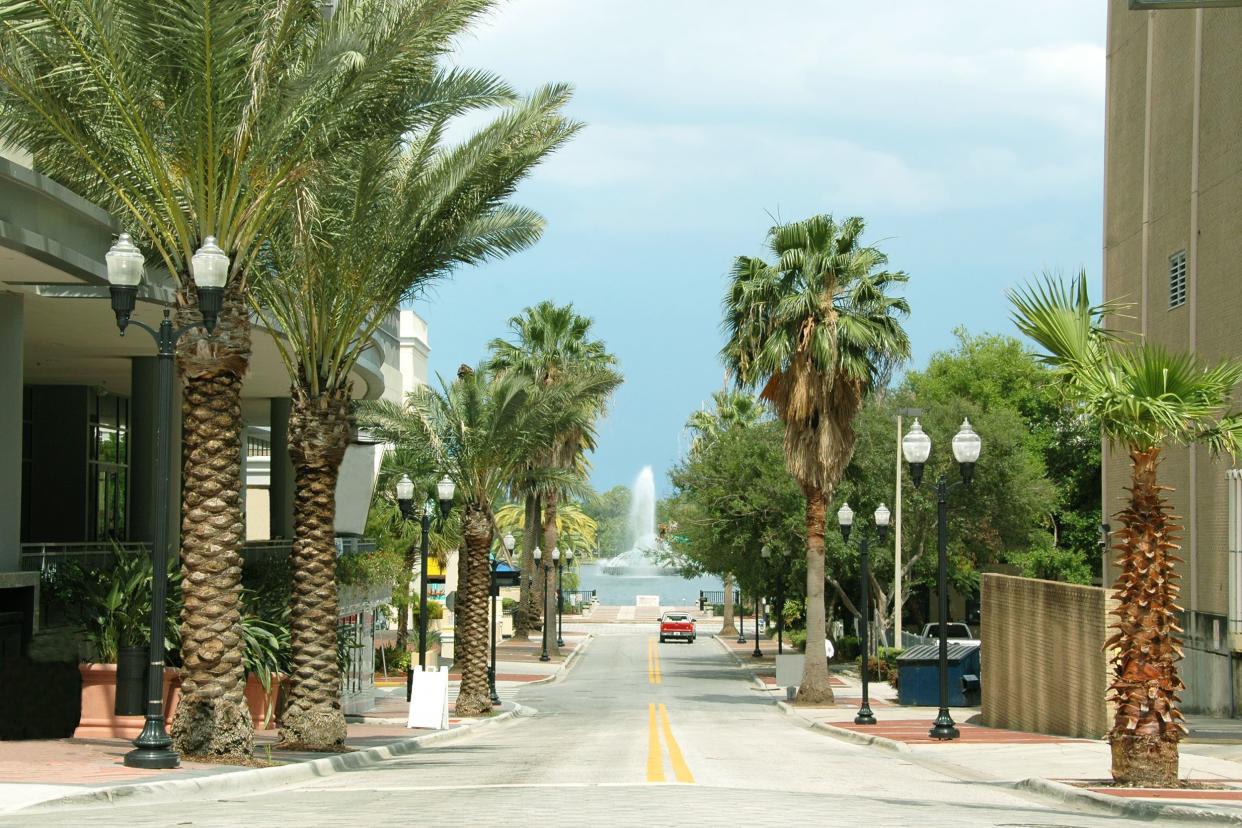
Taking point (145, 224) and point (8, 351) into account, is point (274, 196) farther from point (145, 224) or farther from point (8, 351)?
point (8, 351)

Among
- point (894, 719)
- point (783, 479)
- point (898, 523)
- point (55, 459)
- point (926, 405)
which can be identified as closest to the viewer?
point (894, 719)

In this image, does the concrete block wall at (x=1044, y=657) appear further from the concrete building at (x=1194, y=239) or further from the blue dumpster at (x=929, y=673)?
the blue dumpster at (x=929, y=673)

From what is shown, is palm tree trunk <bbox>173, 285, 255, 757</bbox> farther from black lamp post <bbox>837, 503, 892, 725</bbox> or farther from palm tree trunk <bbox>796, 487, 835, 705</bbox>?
palm tree trunk <bbox>796, 487, 835, 705</bbox>

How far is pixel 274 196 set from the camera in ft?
56.2

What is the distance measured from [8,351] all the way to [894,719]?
1921 centimetres

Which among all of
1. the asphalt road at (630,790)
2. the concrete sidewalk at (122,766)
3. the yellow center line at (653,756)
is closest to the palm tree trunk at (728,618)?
the yellow center line at (653,756)

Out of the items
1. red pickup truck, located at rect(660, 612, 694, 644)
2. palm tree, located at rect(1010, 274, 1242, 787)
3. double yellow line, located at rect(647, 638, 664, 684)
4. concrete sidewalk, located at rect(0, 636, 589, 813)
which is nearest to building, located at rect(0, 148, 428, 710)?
concrete sidewalk, located at rect(0, 636, 589, 813)

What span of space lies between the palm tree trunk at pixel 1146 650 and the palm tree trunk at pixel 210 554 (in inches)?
389

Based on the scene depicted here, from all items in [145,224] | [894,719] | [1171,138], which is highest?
[1171,138]

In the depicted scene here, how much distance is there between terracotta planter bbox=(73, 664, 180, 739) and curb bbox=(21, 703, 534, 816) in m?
3.52

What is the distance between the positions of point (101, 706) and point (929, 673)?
2062cm

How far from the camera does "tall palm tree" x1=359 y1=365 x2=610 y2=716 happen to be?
32.0 meters

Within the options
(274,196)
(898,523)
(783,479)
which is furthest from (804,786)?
(783,479)

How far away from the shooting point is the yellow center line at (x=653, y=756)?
16.5 meters
